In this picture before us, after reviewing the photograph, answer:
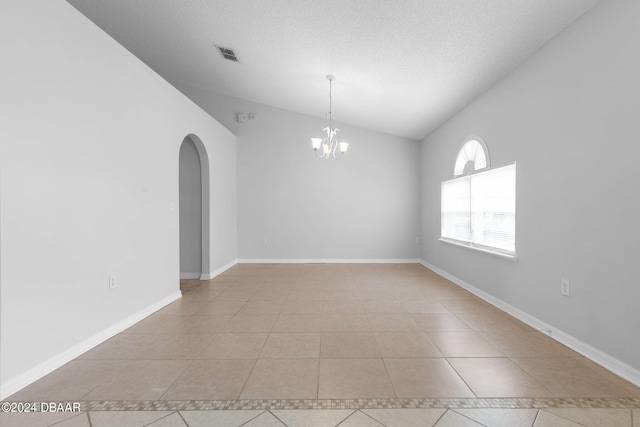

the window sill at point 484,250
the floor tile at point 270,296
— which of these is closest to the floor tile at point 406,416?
the floor tile at point 270,296

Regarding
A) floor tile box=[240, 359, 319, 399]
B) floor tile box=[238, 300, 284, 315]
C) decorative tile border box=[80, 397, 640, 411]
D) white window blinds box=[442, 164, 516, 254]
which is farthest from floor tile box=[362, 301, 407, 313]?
decorative tile border box=[80, 397, 640, 411]

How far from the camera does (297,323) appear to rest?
9.43 ft

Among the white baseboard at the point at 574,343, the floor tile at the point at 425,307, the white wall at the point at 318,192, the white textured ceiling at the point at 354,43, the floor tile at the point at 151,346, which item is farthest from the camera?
the white wall at the point at 318,192

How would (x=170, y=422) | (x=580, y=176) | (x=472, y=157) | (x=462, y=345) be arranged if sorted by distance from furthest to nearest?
(x=472, y=157) → (x=462, y=345) → (x=580, y=176) → (x=170, y=422)

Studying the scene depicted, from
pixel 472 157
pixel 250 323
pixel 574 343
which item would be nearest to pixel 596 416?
pixel 574 343

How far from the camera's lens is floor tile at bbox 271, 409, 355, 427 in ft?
4.95

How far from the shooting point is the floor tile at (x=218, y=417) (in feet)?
4.95

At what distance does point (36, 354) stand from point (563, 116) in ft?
14.6

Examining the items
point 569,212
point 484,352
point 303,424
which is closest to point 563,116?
point 569,212

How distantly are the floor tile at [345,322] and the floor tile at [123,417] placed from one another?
1511mm

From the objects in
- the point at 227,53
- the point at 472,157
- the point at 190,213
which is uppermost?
the point at 227,53

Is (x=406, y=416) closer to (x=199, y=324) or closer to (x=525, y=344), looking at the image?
(x=525, y=344)

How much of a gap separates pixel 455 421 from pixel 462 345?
978 millimetres

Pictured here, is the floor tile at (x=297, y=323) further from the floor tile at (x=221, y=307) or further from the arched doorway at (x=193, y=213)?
the arched doorway at (x=193, y=213)
